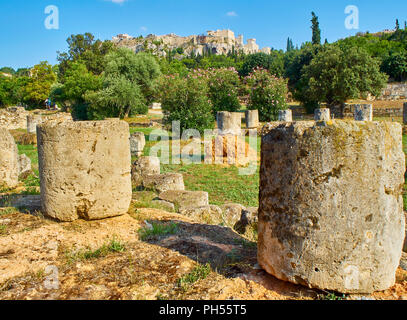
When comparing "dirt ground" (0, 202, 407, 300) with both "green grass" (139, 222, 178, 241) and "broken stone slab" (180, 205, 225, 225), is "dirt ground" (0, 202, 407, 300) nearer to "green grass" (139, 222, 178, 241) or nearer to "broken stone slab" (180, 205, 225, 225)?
"green grass" (139, 222, 178, 241)

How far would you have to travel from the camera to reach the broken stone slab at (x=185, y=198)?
686 centimetres

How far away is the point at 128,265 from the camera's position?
3.37m

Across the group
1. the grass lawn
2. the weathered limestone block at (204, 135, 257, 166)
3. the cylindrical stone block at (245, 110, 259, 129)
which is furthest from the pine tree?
the weathered limestone block at (204, 135, 257, 166)

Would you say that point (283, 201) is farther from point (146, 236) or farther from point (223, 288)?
point (146, 236)

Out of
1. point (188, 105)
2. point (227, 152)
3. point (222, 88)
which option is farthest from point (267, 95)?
point (227, 152)

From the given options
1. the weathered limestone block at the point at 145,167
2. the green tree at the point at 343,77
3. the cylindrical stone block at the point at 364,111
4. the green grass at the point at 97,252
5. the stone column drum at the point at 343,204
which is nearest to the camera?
the stone column drum at the point at 343,204

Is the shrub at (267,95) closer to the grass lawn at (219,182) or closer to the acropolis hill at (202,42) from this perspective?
the grass lawn at (219,182)

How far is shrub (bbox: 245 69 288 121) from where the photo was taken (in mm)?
23219

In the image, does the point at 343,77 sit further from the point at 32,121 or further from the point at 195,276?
the point at 195,276

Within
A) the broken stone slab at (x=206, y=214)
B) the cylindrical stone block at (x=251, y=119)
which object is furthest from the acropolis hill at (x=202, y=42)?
the broken stone slab at (x=206, y=214)

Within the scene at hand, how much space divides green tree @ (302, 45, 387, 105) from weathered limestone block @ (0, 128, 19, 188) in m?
23.4

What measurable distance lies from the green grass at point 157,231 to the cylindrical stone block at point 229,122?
9.69 metres

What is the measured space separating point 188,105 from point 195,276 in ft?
49.3
